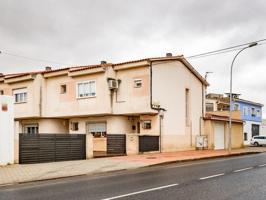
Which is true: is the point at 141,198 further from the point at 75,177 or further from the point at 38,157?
the point at 38,157

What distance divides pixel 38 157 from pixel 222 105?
1660 inches

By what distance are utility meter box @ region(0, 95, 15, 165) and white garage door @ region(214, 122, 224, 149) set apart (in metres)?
20.7

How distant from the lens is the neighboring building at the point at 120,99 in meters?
28.4

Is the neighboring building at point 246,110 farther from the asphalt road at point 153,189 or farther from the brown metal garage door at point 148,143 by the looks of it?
the asphalt road at point 153,189

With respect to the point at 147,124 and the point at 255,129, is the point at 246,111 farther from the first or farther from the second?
the point at 147,124

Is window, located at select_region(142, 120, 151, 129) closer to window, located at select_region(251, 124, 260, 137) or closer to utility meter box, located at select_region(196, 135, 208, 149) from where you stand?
utility meter box, located at select_region(196, 135, 208, 149)

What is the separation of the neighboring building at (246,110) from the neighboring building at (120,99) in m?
19.4

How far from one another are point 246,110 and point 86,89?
30530 mm

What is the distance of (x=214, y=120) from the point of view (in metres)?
34.5

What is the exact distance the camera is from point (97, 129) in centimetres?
3198

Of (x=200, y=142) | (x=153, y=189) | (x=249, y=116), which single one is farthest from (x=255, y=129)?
(x=153, y=189)

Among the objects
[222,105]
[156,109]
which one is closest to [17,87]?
[156,109]

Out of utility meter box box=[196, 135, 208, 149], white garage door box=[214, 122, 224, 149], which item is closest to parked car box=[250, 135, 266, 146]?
white garage door box=[214, 122, 224, 149]

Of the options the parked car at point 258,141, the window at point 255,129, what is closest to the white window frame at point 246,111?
the window at point 255,129
